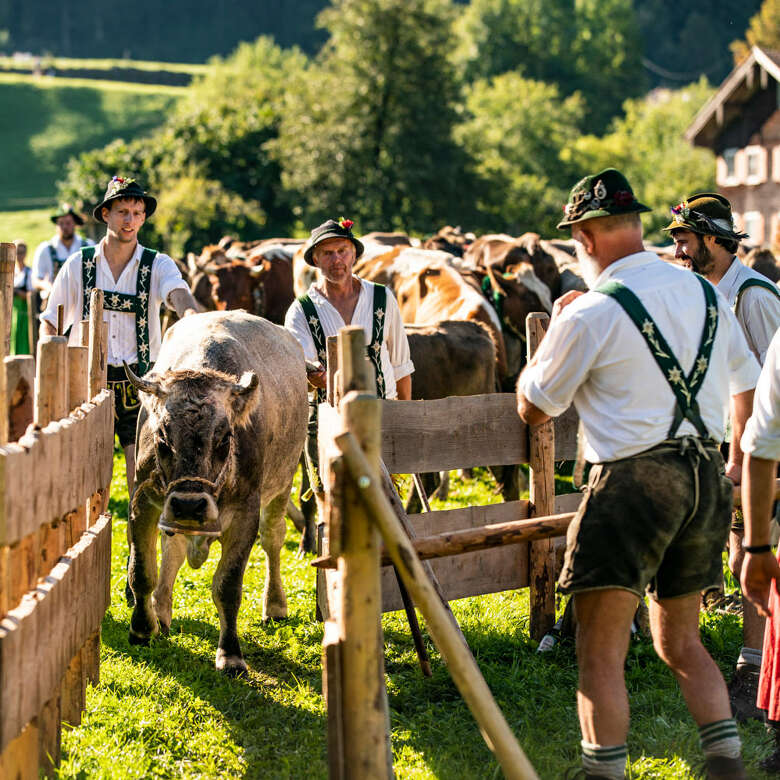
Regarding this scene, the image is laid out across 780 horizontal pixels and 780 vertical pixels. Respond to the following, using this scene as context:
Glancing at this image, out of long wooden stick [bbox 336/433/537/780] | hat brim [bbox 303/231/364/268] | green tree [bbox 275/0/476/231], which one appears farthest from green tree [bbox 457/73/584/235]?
long wooden stick [bbox 336/433/537/780]

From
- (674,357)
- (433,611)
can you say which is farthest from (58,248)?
(433,611)

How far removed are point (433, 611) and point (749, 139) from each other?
42.5 m

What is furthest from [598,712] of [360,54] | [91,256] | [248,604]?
[360,54]

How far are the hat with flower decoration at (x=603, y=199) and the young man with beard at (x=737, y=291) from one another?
1.66 metres

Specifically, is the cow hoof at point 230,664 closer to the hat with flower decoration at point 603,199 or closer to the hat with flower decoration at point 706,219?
the hat with flower decoration at point 603,199

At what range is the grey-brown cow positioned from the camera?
5.89 metres

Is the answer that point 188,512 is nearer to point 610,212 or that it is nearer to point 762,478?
point 610,212

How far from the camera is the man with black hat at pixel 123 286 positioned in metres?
7.61

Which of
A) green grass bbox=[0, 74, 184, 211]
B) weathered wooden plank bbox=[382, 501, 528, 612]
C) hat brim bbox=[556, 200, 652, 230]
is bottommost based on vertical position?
weathered wooden plank bbox=[382, 501, 528, 612]

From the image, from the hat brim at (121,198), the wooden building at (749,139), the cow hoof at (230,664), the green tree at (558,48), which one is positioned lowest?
the cow hoof at (230,664)

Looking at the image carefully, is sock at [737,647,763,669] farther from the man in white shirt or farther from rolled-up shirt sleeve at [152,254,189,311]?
rolled-up shirt sleeve at [152,254,189,311]

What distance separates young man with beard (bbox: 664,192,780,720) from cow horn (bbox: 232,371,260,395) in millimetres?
2371

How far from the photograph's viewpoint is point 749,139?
142 feet

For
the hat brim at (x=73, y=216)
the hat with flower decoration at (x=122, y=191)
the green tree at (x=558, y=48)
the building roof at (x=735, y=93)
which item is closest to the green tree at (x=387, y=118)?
the building roof at (x=735, y=93)
